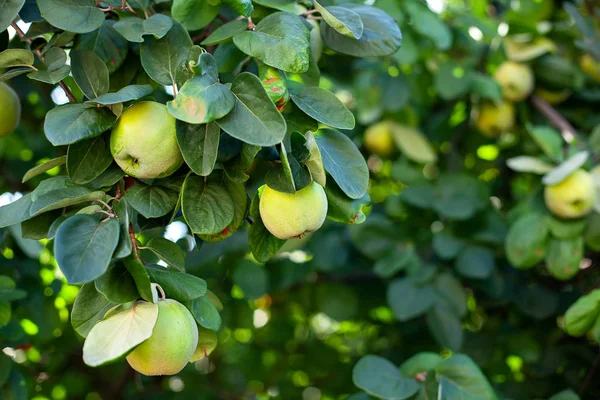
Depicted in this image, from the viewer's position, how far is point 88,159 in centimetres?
87

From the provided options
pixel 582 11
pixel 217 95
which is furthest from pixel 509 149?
pixel 217 95

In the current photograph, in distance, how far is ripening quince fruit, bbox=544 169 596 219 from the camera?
1.54 meters

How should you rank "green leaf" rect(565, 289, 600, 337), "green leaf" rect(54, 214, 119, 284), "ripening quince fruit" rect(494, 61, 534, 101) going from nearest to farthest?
1. "green leaf" rect(54, 214, 119, 284)
2. "green leaf" rect(565, 289, 600, 337)
3. "ripening quince fruit" rect(494, 61, 534, 101)

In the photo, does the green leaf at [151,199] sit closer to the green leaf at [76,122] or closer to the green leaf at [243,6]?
the green leaf at [76,122]

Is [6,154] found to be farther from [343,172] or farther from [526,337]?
[526,337]

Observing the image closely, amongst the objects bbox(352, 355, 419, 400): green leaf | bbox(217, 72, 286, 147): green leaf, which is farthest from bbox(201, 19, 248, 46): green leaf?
bbox(352, 355, 419, 400): green leaf

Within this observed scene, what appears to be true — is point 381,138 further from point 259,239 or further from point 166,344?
point 166,344

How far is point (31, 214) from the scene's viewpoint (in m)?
0.80

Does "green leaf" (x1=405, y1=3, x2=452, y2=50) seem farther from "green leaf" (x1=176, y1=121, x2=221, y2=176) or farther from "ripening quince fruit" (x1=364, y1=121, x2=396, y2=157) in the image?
"green leaf" (x1=176, y1=121, x2=221, y2=176)

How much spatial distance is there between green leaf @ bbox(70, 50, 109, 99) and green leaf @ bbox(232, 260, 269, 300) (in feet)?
3.21

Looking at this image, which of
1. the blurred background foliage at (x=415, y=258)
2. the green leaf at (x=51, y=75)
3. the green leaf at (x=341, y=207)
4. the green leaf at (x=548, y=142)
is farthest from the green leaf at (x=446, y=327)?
the green leaf at (x=51, y=75)

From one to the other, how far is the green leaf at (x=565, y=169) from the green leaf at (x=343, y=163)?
801 millimetres

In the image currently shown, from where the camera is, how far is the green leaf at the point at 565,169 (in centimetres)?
152

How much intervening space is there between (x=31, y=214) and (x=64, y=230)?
85 millimetres
